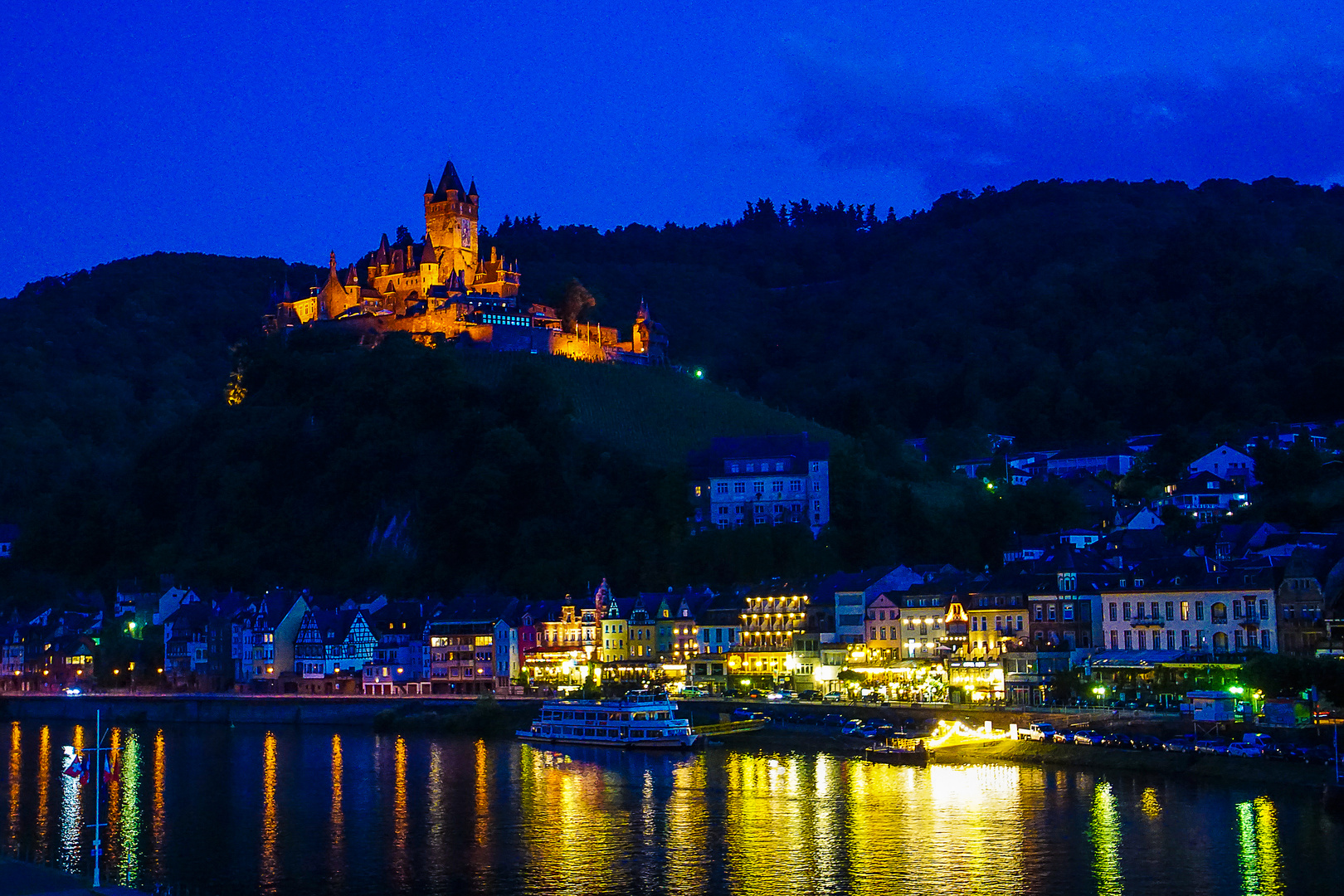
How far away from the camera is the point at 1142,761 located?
57.5 m

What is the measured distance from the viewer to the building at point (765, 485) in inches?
4400

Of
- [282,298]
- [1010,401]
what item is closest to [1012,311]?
[1010,401]

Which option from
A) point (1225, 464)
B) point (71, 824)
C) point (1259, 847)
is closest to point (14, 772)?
point (71, 824)

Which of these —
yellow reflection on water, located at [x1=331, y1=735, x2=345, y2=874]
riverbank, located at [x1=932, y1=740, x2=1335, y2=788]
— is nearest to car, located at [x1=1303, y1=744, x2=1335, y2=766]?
riverbank, located at [x1=932, y1=740, x2=1335, y2=788]

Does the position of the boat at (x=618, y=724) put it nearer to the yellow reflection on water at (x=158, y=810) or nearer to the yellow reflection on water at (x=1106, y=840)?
the yellow reflection on water at (x=158, y=810)

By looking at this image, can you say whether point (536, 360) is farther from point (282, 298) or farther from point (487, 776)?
point (487, 776)

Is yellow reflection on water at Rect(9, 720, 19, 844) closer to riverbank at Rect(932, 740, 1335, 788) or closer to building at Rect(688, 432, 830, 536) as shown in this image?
riverbank at Rect(932, 740, 1335, 788)

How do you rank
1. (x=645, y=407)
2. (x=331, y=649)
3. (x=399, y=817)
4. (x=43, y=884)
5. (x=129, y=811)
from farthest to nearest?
(x=645, y=407) → (x=331, y=649) → (x=129, y=811) → (x=399, y=817) → (x=43, y=884)

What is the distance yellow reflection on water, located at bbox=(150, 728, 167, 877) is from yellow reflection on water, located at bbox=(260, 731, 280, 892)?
9.17ft

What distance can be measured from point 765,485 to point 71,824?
2612 inches

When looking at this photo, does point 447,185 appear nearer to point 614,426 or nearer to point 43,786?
point 614,426

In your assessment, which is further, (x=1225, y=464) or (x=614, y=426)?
(x=614, y=426)

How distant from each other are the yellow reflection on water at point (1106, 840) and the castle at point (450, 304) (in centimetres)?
8867

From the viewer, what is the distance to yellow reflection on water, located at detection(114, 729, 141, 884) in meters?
45.4
